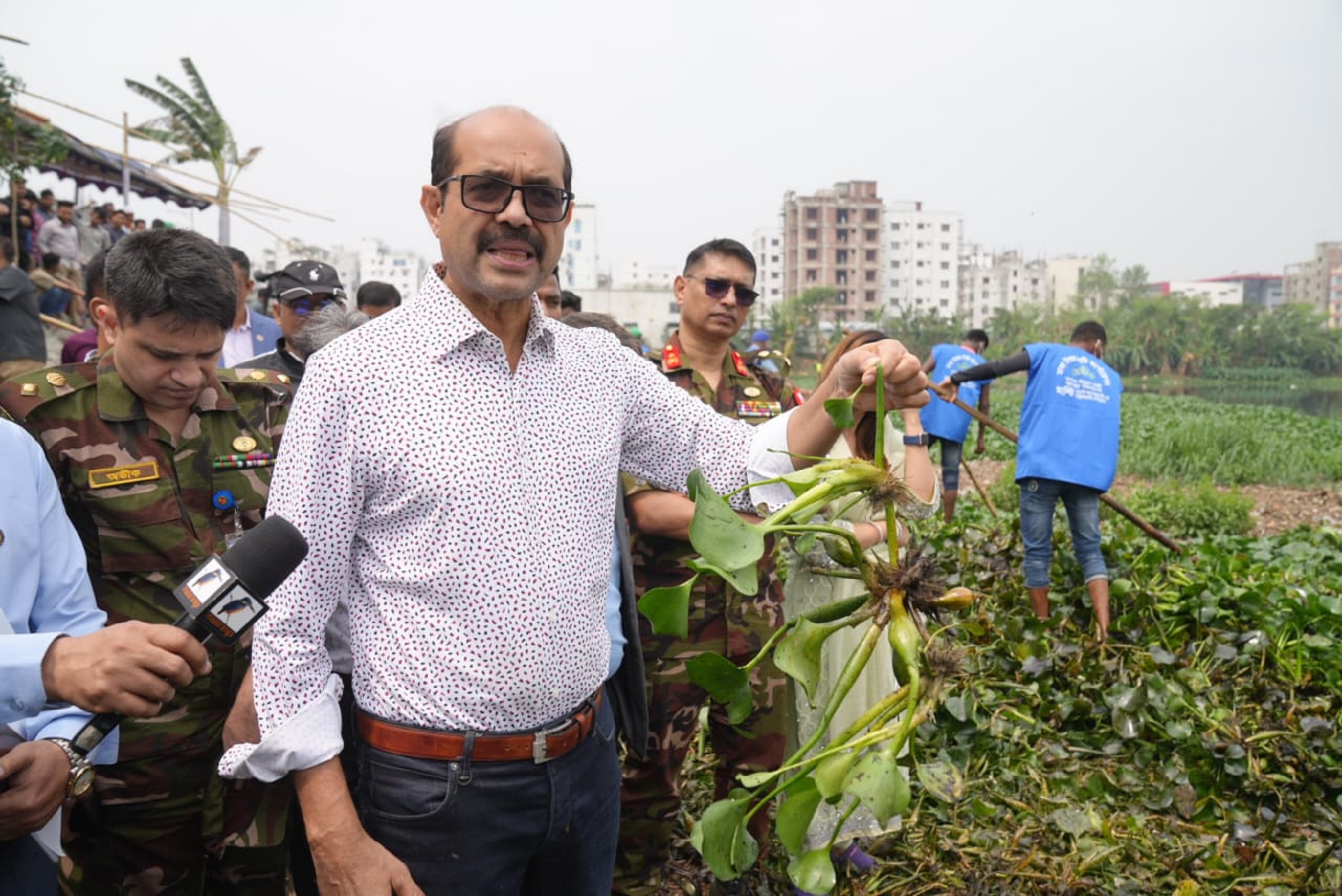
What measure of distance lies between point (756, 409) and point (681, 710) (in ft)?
3.67

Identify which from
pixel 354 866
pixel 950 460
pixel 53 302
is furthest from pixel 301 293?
pixel 53 302

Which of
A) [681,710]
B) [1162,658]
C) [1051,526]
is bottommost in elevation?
[1162,658]

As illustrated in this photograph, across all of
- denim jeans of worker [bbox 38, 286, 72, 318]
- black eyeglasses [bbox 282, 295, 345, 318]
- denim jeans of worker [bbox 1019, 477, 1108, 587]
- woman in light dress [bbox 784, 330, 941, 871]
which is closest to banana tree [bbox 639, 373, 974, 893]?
woman in light dress [bbox 784, 330, 941, 871]

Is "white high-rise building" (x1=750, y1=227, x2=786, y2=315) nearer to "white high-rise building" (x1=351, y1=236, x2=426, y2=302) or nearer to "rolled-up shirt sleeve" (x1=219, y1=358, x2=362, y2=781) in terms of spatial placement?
"white high-rise building" (x1=351, y1=236, x2=426, y2=302)

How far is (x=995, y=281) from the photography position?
103125mm

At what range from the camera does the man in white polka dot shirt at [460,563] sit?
5.27ft

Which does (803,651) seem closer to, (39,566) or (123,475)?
(39,566)

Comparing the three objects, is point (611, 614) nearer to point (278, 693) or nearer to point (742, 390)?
point (278, 693)

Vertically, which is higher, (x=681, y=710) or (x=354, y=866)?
(x=354, y=866)

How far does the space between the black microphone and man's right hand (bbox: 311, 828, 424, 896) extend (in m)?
0.42

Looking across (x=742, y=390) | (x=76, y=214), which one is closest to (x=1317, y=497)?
(x=742, y=390)

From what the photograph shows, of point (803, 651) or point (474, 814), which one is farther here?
point (474, 814)

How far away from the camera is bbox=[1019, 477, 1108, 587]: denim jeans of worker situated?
17.2 ft

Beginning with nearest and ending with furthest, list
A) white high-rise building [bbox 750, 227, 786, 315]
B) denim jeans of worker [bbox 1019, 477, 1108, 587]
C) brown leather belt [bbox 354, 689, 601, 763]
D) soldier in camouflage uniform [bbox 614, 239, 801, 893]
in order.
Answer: brown leather belt [bbox 354, 689, 601, 763] < soldier in camouflage uniform [bbox 614, 239, 801, 893] < denim jeans of worker [bbox 1019, 477, 1108, 587] < white high-rise building [bbox 750, 227, 786, 315]
